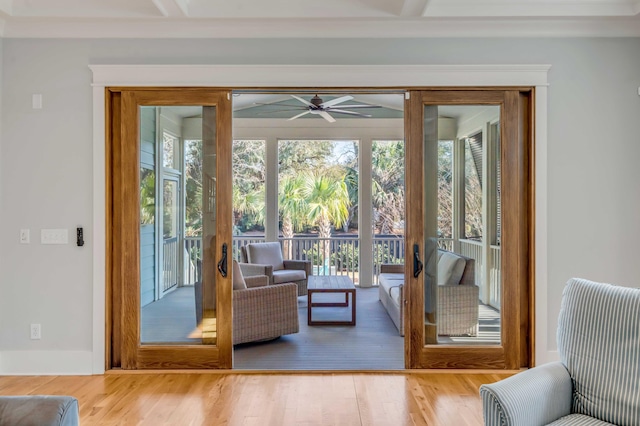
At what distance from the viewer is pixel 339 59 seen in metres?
3.52

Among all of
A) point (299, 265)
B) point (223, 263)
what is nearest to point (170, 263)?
point (223, 263)

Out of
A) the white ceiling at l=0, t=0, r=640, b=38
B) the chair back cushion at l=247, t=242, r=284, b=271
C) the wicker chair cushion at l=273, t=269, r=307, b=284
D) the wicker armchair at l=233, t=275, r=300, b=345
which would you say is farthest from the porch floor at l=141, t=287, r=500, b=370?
the white ceiling at l=0, t=0, r=640, b=38

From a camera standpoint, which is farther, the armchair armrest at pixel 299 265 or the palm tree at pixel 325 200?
the palm tree at pixel 325 200

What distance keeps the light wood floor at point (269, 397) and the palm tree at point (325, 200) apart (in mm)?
5089

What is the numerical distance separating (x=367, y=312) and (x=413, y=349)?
2.19 meters

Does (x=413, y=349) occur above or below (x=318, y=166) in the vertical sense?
below

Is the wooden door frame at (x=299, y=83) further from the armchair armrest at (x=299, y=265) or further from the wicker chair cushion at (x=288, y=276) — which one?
the armchair armrest at (x=299, y=265)

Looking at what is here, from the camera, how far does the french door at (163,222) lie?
354 centimetres

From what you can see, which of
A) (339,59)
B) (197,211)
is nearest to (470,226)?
(339,59)

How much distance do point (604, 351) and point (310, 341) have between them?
304cm

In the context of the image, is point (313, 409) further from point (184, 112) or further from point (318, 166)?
point (318, 166)

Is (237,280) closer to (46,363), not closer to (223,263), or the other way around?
(223,263)

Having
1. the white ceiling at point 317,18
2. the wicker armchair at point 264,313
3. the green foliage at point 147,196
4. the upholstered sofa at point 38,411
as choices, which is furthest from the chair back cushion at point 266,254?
the upholstered sofa at point 38,411

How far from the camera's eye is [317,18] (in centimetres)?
339
